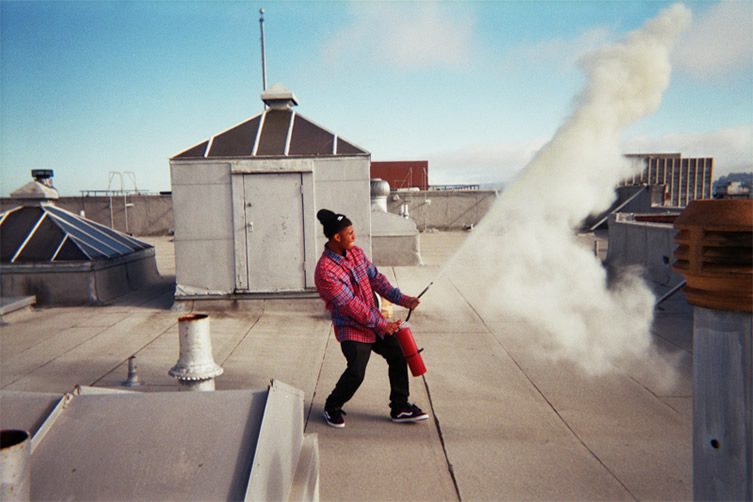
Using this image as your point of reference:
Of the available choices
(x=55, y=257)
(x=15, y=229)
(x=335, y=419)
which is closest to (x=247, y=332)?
(x=335, y=419)

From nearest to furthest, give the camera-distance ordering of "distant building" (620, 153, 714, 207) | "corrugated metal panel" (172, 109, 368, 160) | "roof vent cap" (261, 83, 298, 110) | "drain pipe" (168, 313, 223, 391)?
"drain pipe" (168, 313, 223, 391)
"corrugated metal panel" (172, 109, 368, 160)
"roof vent cap" (261, 83, 298, 110)
"distant building" (620, 153, 714, 207)

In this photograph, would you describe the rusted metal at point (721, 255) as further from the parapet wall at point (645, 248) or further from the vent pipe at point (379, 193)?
the vent pipe at point (379, 193)

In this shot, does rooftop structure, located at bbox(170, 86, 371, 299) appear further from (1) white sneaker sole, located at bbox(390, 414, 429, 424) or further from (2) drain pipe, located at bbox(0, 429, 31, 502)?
(2) drain pipe, located at bbox(0, 429, 31, 502)

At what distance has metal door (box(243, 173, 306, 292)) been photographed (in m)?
10.5

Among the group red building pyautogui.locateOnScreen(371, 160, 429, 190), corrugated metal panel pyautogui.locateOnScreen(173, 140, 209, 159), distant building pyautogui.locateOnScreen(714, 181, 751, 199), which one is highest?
red building pyautogui.locateOnScreen(371, 160, 429, 190)

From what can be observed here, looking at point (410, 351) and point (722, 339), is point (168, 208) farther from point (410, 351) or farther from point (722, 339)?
point (722, 339)

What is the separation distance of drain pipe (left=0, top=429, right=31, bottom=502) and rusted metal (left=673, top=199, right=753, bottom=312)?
259 centimetres

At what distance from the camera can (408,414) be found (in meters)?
5.24

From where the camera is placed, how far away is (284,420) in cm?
319

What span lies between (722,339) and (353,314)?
3181 mm

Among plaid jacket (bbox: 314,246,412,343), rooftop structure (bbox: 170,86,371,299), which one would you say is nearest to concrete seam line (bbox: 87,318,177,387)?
rooftop structure (bbox: 170,86,371,299)

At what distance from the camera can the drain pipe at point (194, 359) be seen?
4.87 metres

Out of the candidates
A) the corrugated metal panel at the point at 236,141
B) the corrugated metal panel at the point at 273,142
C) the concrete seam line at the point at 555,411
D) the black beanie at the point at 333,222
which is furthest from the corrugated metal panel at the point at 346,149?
the black beanie at the point at 333,222

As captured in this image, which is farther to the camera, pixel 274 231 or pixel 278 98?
pixel 278 98
